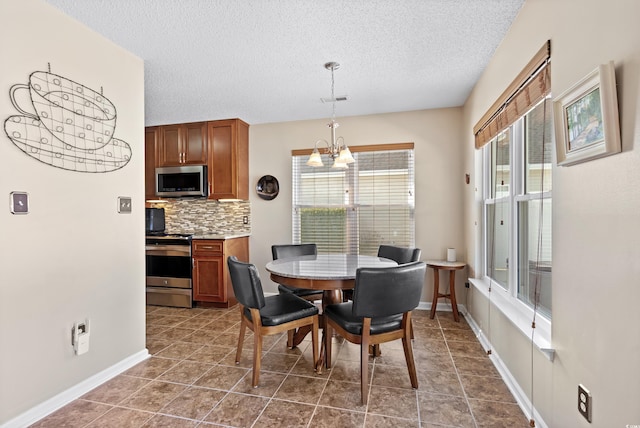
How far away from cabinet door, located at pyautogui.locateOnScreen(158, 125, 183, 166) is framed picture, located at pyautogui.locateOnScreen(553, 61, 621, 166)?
4.26 meters

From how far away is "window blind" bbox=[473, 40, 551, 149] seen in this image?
5.47 feet

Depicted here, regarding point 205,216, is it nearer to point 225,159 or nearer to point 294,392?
point 225,159

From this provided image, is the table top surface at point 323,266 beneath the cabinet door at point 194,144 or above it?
beneath

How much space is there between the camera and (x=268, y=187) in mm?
4414

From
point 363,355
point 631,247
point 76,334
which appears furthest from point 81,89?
point 631,247

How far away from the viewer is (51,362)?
6.26ft

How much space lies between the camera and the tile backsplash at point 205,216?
450 centimetres

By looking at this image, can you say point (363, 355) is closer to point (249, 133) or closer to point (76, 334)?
point (76, 334)

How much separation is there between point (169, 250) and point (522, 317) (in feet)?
12.5

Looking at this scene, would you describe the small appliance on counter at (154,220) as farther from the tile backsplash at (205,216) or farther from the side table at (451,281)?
the side table at (451,281)

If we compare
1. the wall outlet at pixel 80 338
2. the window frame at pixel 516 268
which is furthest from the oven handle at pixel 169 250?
the window frame at pixel 516 268

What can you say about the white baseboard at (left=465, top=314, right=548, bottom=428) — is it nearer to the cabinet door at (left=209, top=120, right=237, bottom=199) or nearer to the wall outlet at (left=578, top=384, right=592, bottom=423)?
the wall outlet at (left=578, top=384, right=592, bottom=423)

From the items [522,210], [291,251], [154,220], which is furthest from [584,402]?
[154,220]

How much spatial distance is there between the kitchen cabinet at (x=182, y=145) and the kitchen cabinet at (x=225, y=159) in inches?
5.1
